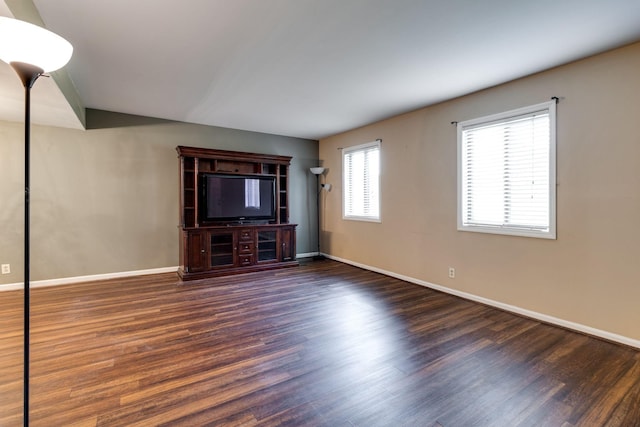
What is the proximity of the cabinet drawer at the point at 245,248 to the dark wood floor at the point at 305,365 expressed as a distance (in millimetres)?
1412

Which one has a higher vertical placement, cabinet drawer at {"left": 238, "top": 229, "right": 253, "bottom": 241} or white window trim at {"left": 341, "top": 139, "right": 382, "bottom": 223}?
white window trim at {"left": 341, "top": 139, "right": 382, "bottom": 223}

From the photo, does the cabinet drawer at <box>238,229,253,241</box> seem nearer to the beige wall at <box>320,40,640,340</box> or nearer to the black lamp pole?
the beige wall at <box>320,40,640,340</box>

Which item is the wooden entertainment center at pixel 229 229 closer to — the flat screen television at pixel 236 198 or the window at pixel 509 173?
the flat screen television at pixel 236 198

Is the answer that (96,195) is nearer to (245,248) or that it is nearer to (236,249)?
(236,249)

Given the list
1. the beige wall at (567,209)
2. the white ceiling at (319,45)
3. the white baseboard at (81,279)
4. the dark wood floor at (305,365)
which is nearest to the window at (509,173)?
the beige wall at (567,209)

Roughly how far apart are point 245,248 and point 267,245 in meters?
0.42

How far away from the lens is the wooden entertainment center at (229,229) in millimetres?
4574

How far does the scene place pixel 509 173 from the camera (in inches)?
128

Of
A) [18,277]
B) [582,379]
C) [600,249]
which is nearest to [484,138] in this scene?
[600,249]

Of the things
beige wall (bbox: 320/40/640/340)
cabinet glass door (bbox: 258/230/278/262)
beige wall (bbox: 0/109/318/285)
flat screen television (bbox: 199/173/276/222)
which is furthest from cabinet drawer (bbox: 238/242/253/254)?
beige wall (bbox: 320/40/640/340)

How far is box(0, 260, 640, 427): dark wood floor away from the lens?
1689 millimetres

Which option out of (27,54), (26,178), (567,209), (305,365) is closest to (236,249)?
(305,365)

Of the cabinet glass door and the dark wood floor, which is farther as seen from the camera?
the cabinet glass door

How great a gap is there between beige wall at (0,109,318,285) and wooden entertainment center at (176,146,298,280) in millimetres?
342
